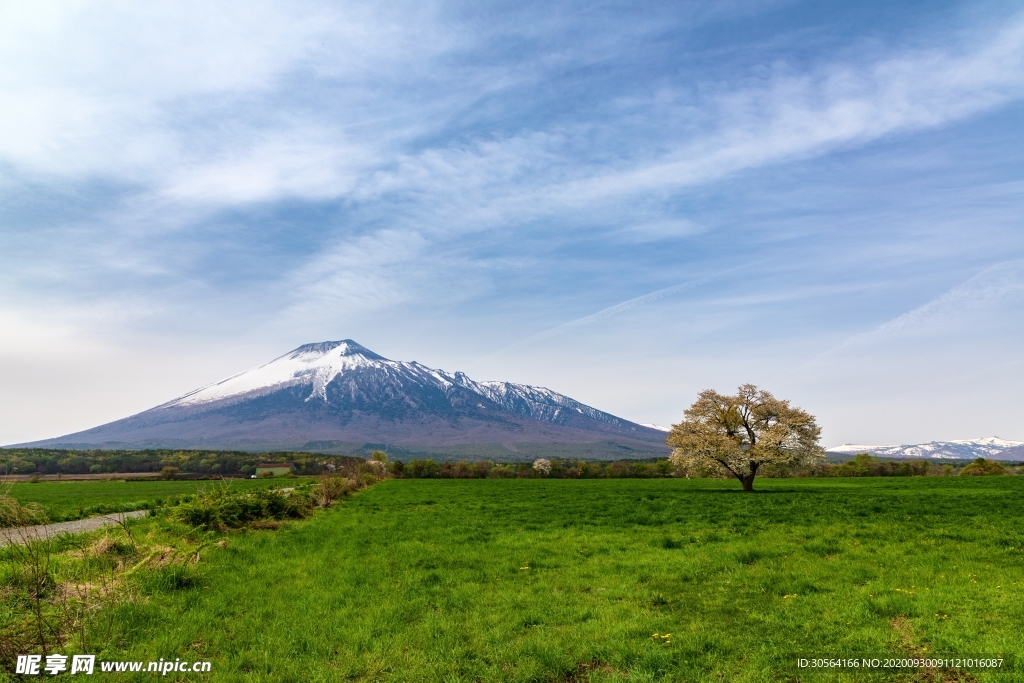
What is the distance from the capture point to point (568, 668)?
8.30 metres

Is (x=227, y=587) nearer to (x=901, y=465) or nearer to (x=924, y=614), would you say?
(x=924, y=614)

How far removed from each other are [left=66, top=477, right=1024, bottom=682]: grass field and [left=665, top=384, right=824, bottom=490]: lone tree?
21.7 metres

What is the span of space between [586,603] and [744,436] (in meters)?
37.5

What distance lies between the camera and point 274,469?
123 meters

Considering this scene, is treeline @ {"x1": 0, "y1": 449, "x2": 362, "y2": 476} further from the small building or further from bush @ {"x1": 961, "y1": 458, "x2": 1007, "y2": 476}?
bush @ {"x1": 961, "y1": 458, "x2": 1007, "y2": 476}

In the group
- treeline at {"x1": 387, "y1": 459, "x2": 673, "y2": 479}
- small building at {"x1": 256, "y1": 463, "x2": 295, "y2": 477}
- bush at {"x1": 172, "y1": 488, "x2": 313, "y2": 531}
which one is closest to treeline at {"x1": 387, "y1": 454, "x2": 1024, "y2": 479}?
treeline at {"x1": 387, "y1": 459, "x2": 673, "y2": 479}

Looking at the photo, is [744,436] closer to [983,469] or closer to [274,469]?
[983,469]

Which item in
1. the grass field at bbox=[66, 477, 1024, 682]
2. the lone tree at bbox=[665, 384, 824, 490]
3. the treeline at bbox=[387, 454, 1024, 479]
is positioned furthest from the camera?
the treeline at bbox=[387, 454, 1024, 479]

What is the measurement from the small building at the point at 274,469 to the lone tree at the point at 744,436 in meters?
96.1

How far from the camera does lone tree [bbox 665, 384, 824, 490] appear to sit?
4188cm

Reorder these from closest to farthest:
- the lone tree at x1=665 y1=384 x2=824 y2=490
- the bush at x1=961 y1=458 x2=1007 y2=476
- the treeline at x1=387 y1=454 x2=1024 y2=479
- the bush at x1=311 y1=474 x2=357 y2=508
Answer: the bush at x1=311 y1=474 x2=357 y2=508
the lone tree at x1=665 y1=384 x2=824 y2=490
the bush at x1=961 y1=458 x2=1007 y2=476
the treeline at x1=387 y1=454 x2=1024 y2=479

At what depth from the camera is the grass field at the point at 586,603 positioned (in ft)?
27.7

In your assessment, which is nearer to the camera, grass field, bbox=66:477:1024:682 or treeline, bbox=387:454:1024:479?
grass field, bbox=66:477:1024:682

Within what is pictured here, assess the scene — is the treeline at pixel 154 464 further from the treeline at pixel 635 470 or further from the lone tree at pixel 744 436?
the lone tree at pixel 744 436
